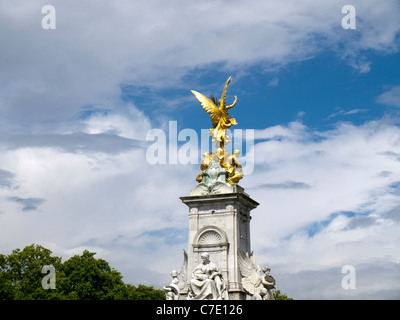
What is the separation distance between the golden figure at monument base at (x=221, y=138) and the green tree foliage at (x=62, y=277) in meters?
23.0

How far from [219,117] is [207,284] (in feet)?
33.0

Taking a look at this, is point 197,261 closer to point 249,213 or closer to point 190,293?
point 190,293

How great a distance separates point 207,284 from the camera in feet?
88.0

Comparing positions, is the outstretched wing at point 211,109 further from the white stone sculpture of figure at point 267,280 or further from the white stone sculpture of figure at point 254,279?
the white stone sculpture of figure at point 267,280

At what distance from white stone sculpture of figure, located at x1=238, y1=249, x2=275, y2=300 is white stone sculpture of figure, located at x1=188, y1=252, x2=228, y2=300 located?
1.84 metres

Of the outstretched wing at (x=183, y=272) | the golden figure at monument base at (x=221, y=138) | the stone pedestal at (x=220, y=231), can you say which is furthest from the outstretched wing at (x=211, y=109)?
the outstretched wing at (x=183, y=272)

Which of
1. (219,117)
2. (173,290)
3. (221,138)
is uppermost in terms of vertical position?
(219,117)

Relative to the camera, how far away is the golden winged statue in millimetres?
31891

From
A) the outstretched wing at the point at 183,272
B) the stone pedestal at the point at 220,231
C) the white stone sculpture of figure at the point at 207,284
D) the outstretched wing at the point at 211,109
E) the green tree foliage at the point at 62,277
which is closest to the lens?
the white stone sculpture of figure at the point at 207,284

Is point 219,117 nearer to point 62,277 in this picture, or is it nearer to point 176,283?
point 176,283

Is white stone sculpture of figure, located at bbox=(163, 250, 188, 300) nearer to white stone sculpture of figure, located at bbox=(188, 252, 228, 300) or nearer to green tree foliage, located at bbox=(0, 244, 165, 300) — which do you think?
white stone sculpture of figure, located at bbox=(188, 252, 228, 300)

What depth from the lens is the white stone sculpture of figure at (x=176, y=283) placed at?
2825 cm

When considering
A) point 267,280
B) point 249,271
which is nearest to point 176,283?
point 249,271
